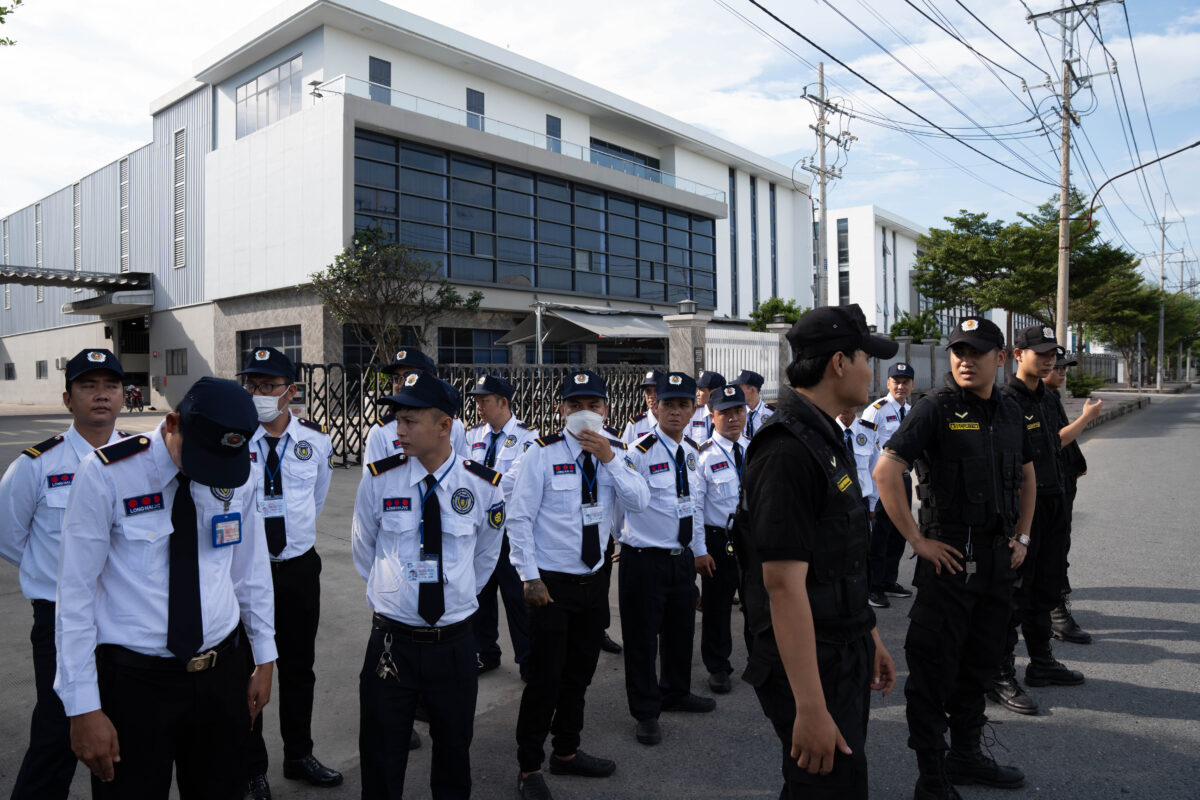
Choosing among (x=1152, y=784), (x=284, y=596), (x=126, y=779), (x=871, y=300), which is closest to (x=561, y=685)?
(x=284, y=596)

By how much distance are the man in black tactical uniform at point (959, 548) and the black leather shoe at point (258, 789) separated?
2.95m

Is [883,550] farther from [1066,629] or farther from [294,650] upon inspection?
[294,650]

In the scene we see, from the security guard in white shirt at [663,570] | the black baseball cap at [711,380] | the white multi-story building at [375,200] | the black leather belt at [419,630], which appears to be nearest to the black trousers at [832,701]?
the black leather belt at [419,630]

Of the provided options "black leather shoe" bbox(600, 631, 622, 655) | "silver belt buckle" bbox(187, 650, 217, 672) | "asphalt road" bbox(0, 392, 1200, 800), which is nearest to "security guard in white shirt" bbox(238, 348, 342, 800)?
"asphalt road" bbox(0, 392, 1200, 800)

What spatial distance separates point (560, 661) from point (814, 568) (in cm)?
177

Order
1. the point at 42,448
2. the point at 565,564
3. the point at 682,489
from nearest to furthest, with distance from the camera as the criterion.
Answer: the point at 42,448
the point at 565,564
the point at 682,489

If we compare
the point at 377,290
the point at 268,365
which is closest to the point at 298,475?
the point at 268,365

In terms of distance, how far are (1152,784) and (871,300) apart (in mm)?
56970

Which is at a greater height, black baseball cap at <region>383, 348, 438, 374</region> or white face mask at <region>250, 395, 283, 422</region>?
black baseball cap at <region>383, 348, 438, 374</region>

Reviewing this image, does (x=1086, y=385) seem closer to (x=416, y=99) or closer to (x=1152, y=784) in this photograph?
(x=416, y=99)

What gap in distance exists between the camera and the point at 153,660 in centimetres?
226

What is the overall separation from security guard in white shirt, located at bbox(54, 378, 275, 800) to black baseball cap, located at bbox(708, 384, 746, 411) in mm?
3556

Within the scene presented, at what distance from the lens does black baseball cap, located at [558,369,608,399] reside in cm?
401

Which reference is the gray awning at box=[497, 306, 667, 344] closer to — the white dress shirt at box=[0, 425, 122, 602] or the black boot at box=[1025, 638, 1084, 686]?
the black boot at box=[1025, 638, 1084, 686]
